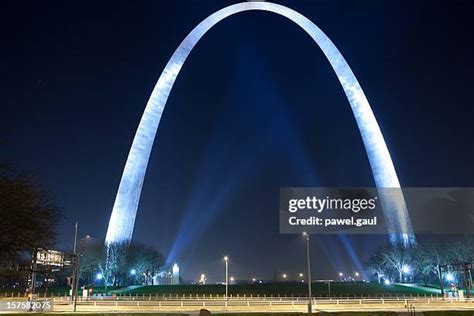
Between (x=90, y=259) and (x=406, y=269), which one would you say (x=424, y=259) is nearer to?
(x=406, y=269)

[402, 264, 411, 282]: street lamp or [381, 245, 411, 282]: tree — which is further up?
[381, 245, 411, 282]: tree

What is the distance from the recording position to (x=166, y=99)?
7300 cm

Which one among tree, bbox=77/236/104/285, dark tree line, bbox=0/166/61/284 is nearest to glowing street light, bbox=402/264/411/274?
tree, bbox=77/236/104/285

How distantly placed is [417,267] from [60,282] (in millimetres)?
61575

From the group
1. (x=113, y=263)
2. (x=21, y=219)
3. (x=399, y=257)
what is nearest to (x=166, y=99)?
(x=113, y=263)

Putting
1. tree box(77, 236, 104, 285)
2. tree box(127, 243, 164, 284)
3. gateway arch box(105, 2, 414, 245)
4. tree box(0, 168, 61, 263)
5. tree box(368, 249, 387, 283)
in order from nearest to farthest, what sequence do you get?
tree box(0, 168, 61, 263)
gateway arch box(105, 2, 414, 245)
tree box(77, 236, 104, 285)
tree box(127, 243, 164, 284)
tree box(368, 249, 387, 283)

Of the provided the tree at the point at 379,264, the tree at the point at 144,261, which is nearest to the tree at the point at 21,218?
the tree at the point at 144,261

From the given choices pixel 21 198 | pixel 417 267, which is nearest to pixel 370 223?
pixel 21 198

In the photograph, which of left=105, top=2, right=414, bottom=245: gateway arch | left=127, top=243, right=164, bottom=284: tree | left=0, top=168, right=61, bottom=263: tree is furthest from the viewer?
left=127, top=243, right=164, bottom=284: tree

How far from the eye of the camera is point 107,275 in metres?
72.2

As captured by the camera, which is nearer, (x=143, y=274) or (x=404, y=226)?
(x=404, y=226)

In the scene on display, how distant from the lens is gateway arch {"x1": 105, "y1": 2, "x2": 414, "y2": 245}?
67.6m

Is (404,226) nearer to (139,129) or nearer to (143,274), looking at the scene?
(139,129)

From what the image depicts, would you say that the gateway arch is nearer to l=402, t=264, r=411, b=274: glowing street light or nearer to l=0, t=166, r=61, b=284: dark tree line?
l=402, t=264, r=411, b=274: glowing street light
